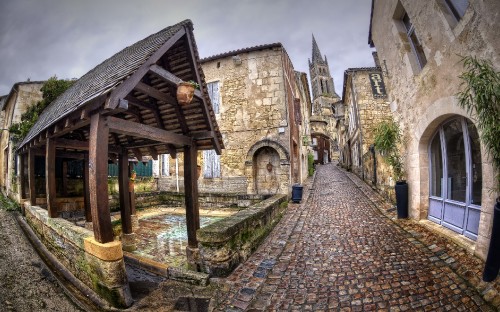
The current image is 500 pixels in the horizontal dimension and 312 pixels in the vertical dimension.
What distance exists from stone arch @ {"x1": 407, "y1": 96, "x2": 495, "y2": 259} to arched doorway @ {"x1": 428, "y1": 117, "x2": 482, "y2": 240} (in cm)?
12

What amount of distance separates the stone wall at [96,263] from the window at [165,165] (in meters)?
8.06

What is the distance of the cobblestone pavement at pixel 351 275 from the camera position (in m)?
2.58

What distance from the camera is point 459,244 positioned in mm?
3654

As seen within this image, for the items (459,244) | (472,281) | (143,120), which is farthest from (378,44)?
(143,120)

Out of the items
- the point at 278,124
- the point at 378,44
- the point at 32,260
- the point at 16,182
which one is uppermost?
the point at 378,44

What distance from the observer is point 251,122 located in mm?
10320

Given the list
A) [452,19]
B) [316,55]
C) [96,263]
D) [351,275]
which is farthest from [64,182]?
[316,55]

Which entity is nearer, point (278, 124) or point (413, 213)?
point (413, 213)

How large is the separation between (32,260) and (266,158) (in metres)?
A: 8.16

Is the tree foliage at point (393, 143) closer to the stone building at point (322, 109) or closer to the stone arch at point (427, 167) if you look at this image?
the stone arch at point (427, 167)

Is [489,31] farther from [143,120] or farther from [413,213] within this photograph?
[143,120]

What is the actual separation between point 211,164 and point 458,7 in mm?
9514

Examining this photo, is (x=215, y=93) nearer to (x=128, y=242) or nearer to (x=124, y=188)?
(x=124, y=188)

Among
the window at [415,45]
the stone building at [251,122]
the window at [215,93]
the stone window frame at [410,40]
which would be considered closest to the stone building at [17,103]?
the stone building at [251,122]
